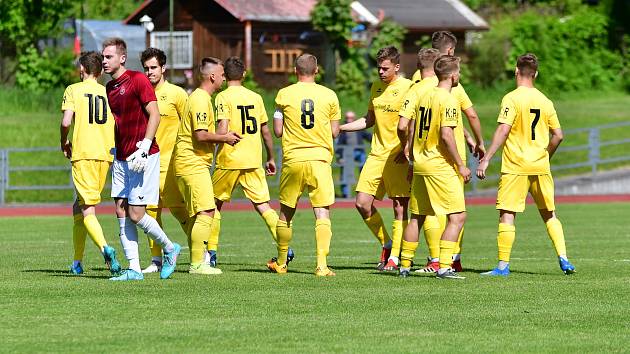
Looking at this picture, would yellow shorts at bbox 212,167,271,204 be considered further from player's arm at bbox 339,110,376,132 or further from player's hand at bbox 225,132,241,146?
player's hand at bbox 225,132,241,146

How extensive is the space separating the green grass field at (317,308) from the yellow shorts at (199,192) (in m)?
0.71

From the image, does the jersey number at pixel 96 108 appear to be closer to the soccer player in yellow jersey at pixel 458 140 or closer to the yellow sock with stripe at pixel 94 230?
Result: the yellow sock with stripe at pixel 94 230

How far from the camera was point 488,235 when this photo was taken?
73.5ft

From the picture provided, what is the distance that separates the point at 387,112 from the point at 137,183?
9.79ft

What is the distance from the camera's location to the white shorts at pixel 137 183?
1352cm

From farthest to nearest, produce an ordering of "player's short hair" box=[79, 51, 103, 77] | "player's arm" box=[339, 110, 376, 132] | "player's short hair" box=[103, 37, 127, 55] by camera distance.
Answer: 1. "player's arm" box=[339, 110, 376, 132]
2. "player's short hair" box=[79, 51, 103, 77]
3. "player's short hair" box=[103, 37, 127, 55]

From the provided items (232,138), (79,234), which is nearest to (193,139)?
(232,138)

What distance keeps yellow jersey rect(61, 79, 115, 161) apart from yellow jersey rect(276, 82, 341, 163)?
1.67 m

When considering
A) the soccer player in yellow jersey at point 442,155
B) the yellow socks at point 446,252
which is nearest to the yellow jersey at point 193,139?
the soccer player in yellow jersey at point 442,155

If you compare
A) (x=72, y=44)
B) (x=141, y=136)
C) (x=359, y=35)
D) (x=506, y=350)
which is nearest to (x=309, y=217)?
(x=141, y=136)

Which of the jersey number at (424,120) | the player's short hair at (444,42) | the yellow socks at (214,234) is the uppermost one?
the player's short hair at (444,42)

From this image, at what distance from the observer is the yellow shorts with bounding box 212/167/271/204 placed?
15578 millimetres

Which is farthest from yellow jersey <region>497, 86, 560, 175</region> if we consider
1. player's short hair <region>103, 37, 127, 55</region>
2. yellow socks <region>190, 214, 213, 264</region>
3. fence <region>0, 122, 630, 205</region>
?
fence <region>0, 122, 630, 205</region>

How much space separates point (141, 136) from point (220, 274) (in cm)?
184
